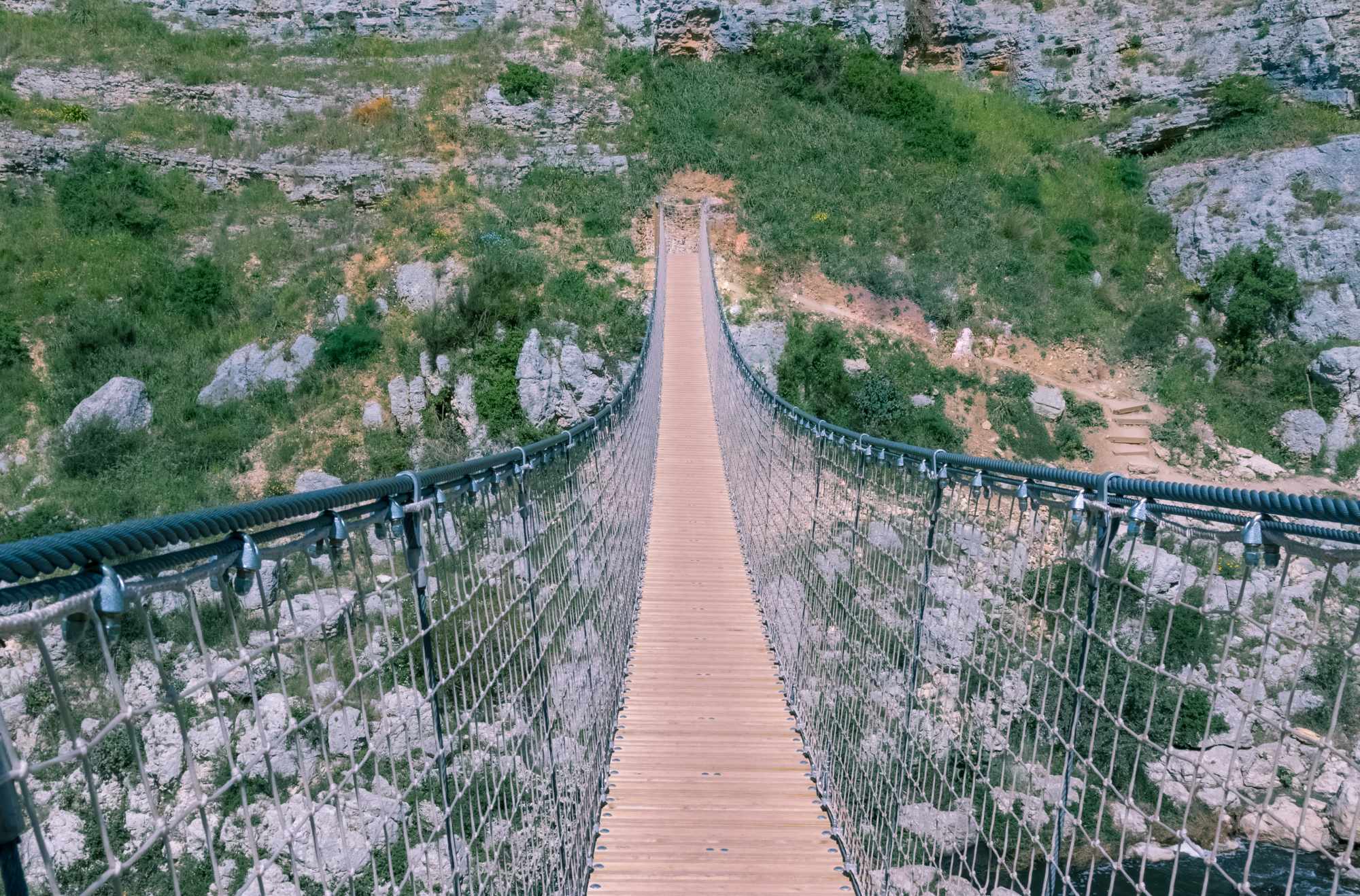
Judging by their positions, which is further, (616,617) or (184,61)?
(184,61)

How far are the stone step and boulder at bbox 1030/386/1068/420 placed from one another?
2.27 feet

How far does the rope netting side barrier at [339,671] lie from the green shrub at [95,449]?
551cm

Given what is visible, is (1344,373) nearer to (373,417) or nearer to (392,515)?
(373,417)

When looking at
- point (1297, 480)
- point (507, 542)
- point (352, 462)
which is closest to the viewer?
point (507, 542)

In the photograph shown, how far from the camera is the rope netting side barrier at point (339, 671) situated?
32.3 inches

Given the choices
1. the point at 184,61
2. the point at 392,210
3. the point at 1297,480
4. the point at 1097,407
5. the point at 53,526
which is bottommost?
the point at 53,526

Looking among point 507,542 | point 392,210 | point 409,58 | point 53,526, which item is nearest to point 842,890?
point 507,542

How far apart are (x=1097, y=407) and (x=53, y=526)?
12.9 meters

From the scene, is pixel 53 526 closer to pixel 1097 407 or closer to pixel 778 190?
pixel 778 190

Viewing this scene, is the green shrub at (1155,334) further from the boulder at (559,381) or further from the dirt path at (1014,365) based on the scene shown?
the boulder at (559,381)

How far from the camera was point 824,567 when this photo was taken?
4004 mm

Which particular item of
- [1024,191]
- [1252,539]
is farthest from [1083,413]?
[1252,539]

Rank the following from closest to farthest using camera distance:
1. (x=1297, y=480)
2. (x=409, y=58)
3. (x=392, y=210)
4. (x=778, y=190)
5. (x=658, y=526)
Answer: (x=658, y=526) → (x=1297, y=480) → (x=392, y=210) → (x=778, y=190) → (x=409, y=58)

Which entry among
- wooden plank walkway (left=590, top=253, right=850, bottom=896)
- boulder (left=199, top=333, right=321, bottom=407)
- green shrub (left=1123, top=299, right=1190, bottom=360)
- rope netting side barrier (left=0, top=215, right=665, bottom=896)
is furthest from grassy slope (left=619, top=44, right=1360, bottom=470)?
rope netting side barrier (left=0, top=215, right=665, bottom=896)
